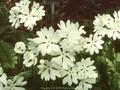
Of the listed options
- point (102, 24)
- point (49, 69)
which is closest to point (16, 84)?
point (49, 69)

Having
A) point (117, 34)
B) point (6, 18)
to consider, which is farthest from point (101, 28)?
point (6, 18)

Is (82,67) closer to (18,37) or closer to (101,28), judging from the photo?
(101,28)

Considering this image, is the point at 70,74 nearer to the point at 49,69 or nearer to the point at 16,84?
the point at 49,69

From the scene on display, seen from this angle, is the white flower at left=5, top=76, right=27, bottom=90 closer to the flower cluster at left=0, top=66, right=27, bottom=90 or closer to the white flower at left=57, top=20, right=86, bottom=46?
the flower cluster at left=0, top=66, right=27, bottom=90

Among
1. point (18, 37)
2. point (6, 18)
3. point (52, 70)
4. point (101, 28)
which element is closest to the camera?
point (52, 70)

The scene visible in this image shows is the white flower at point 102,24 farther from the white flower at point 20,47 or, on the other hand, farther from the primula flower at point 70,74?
the white flower at point 20,47

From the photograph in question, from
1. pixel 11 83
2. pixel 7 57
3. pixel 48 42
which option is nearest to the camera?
pixel 48 42
